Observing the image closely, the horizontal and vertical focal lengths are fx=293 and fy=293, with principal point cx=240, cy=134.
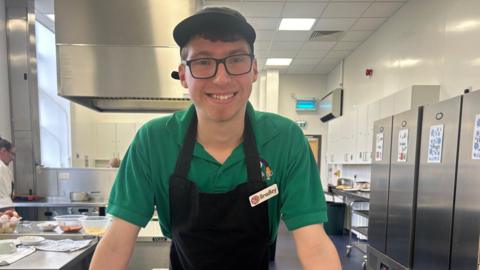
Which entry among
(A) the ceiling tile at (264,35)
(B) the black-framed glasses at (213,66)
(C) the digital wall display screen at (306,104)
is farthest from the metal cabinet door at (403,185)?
(C) the digital wall display screen at (306,104)

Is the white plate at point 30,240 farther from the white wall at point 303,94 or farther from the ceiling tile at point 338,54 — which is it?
the white wall at point 303,94

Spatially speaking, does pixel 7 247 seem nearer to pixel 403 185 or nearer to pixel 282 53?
pixel 403 185

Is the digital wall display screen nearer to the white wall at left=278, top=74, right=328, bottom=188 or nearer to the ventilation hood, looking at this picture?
the white wall at left=278, top=74, right=328, bottom=188

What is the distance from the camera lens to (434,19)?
2967mm

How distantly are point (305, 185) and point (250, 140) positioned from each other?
206mm

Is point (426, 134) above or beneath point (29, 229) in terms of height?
above

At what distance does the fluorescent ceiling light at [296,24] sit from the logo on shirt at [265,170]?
361 cm

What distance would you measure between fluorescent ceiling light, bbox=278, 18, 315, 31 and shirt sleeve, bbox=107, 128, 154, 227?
3.68 m

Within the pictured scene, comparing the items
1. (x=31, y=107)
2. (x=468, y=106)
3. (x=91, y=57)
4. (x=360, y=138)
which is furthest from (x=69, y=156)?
(x=468, y=106)

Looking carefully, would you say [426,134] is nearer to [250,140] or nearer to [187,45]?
[250,140]

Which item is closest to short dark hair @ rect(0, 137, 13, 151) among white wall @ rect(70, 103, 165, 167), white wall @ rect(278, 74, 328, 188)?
white wall @ rect(70, 103, 165, 167)

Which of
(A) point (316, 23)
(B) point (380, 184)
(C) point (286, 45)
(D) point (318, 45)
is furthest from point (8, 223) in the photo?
(D) point (318, 45)

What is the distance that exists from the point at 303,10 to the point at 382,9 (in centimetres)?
98

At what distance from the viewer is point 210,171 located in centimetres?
87
